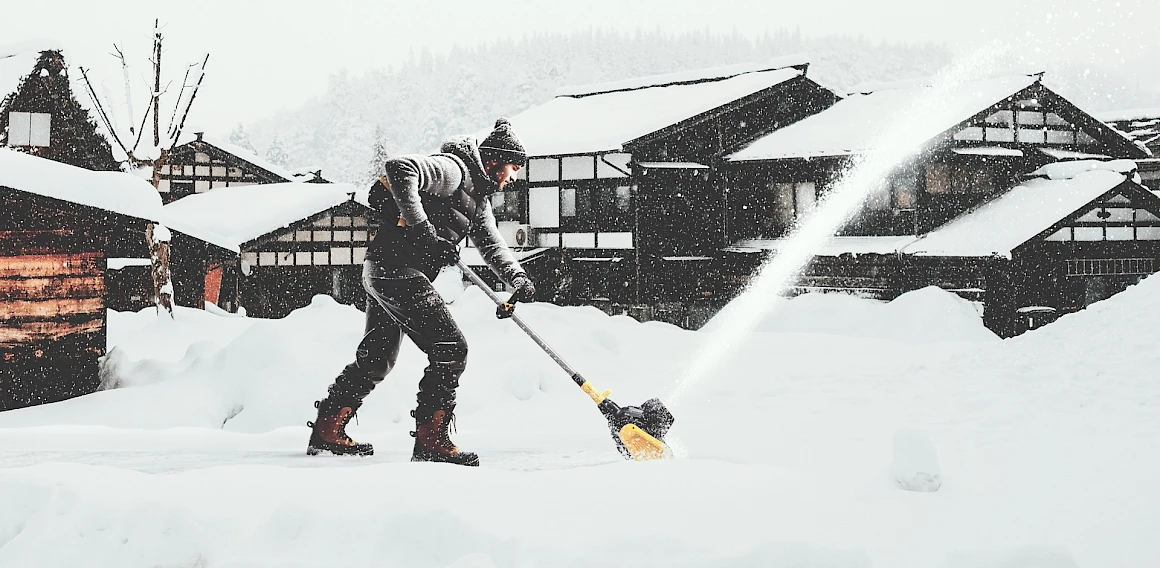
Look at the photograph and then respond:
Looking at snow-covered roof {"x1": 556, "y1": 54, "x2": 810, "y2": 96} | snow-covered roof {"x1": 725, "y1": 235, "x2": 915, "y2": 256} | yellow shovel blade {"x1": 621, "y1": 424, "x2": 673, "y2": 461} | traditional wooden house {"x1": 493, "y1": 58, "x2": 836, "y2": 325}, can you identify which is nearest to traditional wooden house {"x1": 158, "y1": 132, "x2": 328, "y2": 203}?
snow-covered roof {"x1": 556, "y1": 54, "x2": 810, "y2": 96}

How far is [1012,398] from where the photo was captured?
9477mm

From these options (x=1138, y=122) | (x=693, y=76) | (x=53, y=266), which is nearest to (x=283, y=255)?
(x=693, y=76)

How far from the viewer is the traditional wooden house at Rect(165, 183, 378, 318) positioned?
1111 inches

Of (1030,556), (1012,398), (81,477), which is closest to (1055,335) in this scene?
(1012,398)

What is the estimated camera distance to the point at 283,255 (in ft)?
95.1

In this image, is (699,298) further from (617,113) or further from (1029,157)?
(1029,157)

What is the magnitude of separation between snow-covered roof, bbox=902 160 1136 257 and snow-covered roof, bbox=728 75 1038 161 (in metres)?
2.33

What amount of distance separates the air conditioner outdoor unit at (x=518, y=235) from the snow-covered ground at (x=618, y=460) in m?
8.51

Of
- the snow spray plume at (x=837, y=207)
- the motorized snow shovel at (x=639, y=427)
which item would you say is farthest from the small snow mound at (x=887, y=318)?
the motorized snow shovel at (x=639, y=427)

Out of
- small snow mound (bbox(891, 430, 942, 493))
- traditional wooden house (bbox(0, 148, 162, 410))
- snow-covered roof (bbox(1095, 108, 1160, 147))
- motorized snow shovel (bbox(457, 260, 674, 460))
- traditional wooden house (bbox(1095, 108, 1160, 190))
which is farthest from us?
snow-covered roof (bbox(1095, 108, 1160, 147))

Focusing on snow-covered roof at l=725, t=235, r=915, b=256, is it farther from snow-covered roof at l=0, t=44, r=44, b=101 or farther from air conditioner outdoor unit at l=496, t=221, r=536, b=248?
snow-covered roof at l=0, t=44, r=44, b=101

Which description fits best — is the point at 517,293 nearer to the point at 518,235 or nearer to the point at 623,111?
the point at 518,235

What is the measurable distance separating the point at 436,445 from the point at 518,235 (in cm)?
1904

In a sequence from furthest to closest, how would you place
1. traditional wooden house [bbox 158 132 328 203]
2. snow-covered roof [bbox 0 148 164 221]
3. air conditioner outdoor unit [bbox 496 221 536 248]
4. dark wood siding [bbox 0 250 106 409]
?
traditional wooden house [bbox 158 132 328 203], air conditioner outdoor unit [bbox 496 221 536 248], dark wood siding [bbox 0 250 106 409], snow-covered roof [bbox 0 148 164 221]
